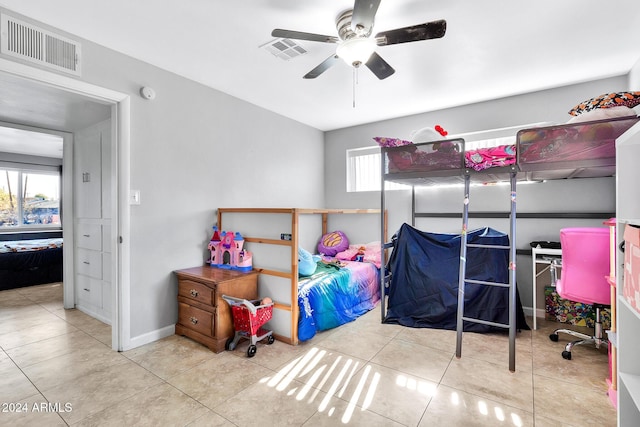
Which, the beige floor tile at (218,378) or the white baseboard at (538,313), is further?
the white baseboard at (538,313)

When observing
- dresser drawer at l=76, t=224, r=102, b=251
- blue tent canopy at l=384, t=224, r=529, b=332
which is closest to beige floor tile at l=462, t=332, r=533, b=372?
blue tent canopy at l=384, t=224, r=529, b=332

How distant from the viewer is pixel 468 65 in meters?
2.66

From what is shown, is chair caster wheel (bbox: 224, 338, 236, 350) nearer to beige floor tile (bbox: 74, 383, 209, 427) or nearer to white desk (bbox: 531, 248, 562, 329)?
beige floor tile (bbox: 74, 383, 209, 427)

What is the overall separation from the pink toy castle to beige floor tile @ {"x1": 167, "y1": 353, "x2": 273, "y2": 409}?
830 mm

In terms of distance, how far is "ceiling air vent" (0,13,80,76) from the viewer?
1.91 meters

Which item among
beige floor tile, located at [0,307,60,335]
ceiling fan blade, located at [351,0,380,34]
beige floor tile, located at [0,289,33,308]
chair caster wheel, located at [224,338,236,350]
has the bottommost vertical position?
beige floor tile, located at [0,307,60,335]

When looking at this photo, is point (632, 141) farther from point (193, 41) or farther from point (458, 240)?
point (193, 41)

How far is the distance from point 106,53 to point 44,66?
1.47 ft

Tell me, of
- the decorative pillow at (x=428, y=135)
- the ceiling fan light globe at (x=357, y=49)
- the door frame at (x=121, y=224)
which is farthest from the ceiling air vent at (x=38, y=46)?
the decorative pillow at (x=428, y=135)

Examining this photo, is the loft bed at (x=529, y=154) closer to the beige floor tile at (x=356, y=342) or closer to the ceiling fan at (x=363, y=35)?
the ceiling fan at (x=363, y=35)

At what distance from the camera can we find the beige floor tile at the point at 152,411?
162 cm

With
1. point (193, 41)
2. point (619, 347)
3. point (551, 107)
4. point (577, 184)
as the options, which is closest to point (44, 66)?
point (193, 41)

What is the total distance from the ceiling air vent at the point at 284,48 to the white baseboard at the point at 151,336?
2.63 m

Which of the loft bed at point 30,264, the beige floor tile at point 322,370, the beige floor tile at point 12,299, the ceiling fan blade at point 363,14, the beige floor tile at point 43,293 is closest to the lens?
the ceiling fan blade at point 363,14
